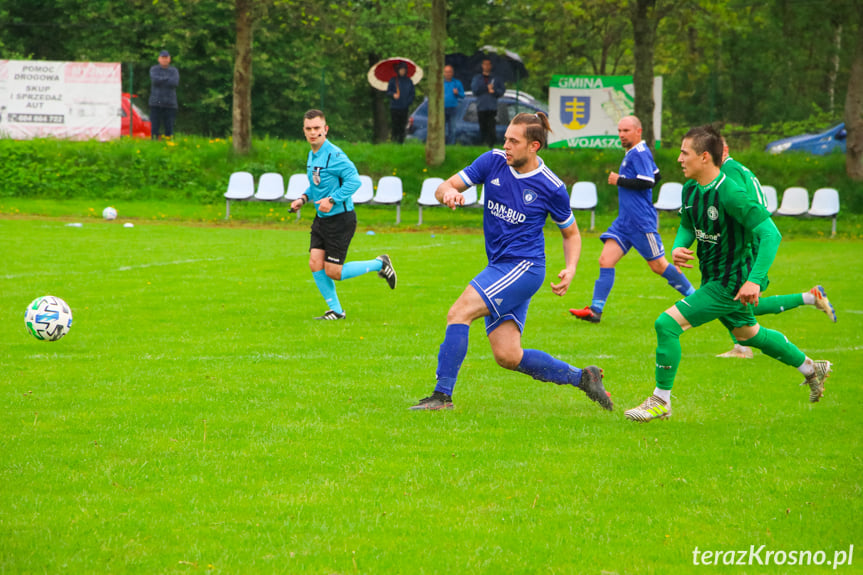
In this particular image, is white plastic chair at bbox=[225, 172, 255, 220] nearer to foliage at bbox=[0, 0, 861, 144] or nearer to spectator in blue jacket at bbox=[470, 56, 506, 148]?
spectator in blue jacket at bbox=[470, 56, 506, 148]

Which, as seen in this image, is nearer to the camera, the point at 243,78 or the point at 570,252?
the point at 570,252

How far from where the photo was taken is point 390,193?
24781 mm

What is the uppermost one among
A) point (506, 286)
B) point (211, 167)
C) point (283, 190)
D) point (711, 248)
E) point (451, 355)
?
point (211, 167)

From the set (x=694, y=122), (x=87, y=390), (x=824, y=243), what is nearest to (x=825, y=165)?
(x=824, y=243)

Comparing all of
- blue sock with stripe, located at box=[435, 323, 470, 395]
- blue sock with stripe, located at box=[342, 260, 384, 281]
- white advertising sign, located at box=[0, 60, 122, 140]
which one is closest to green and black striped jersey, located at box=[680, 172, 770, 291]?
blue sock with stripe, located at box=[435, 323, 470, 395]

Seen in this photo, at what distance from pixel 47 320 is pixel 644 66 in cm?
2096

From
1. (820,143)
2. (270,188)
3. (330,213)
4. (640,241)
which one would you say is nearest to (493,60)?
(270,188)

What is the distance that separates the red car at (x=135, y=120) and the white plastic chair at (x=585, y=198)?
12.8m

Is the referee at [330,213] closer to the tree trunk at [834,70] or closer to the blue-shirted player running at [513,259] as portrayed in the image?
the blue-shirted player running at [513,259]

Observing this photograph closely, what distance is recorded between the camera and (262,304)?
11.7 metres

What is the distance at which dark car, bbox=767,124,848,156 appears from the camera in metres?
29.0

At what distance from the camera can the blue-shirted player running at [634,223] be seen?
11.0 metres

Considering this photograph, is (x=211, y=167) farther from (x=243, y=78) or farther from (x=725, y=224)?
(x=725, y=224)

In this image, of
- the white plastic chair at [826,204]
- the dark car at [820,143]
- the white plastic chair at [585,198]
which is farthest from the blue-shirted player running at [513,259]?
the dark car at [820,143]
